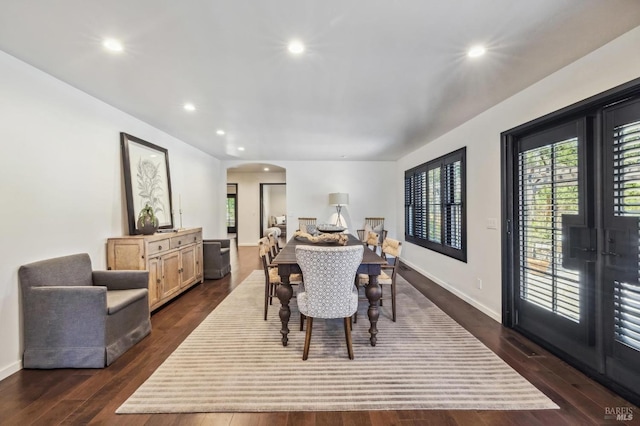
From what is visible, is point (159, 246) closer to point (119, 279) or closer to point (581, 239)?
point (119, 279)

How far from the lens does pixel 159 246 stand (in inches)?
137

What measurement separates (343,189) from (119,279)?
5.06m

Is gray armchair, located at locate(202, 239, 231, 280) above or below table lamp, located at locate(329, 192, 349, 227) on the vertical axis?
below

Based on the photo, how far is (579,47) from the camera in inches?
77.9

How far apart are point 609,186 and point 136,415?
11.7 feet

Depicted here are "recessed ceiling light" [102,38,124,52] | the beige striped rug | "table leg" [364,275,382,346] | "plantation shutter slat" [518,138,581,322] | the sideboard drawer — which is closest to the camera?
the beige striped rug

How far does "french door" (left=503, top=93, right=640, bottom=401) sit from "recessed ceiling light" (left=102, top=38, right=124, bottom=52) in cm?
357

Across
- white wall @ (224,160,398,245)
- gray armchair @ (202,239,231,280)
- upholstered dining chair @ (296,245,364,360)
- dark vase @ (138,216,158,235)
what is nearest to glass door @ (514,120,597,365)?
upholstered dining chair @ (296,245,364,360)

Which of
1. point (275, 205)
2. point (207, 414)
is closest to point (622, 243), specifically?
point (207, 414)

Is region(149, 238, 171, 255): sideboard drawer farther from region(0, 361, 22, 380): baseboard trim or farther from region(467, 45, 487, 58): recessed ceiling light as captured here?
region(467, 45, 487, 58): recessed ceiling light

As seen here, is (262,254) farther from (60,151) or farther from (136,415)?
(60,151)

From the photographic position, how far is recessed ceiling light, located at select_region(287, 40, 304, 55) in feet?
6.31

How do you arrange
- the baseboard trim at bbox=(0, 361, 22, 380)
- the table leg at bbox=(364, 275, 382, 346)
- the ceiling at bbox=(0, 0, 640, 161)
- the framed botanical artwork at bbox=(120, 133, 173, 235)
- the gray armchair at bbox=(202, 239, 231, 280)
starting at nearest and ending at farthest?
the ceiling at bbox=(0, 0, 640, 161) → the baseboard trim at bbox=(0, 361, 22, 380) → the table leg at bbox=(364, 275, 382, 346) → the framed botanical artwork at bbox=(120, 133, 173, 235) → the gray armchair at bbox=(202, 239, 231, 280)

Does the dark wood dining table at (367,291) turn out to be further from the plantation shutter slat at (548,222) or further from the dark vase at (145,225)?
the dark vase at (145,225)
